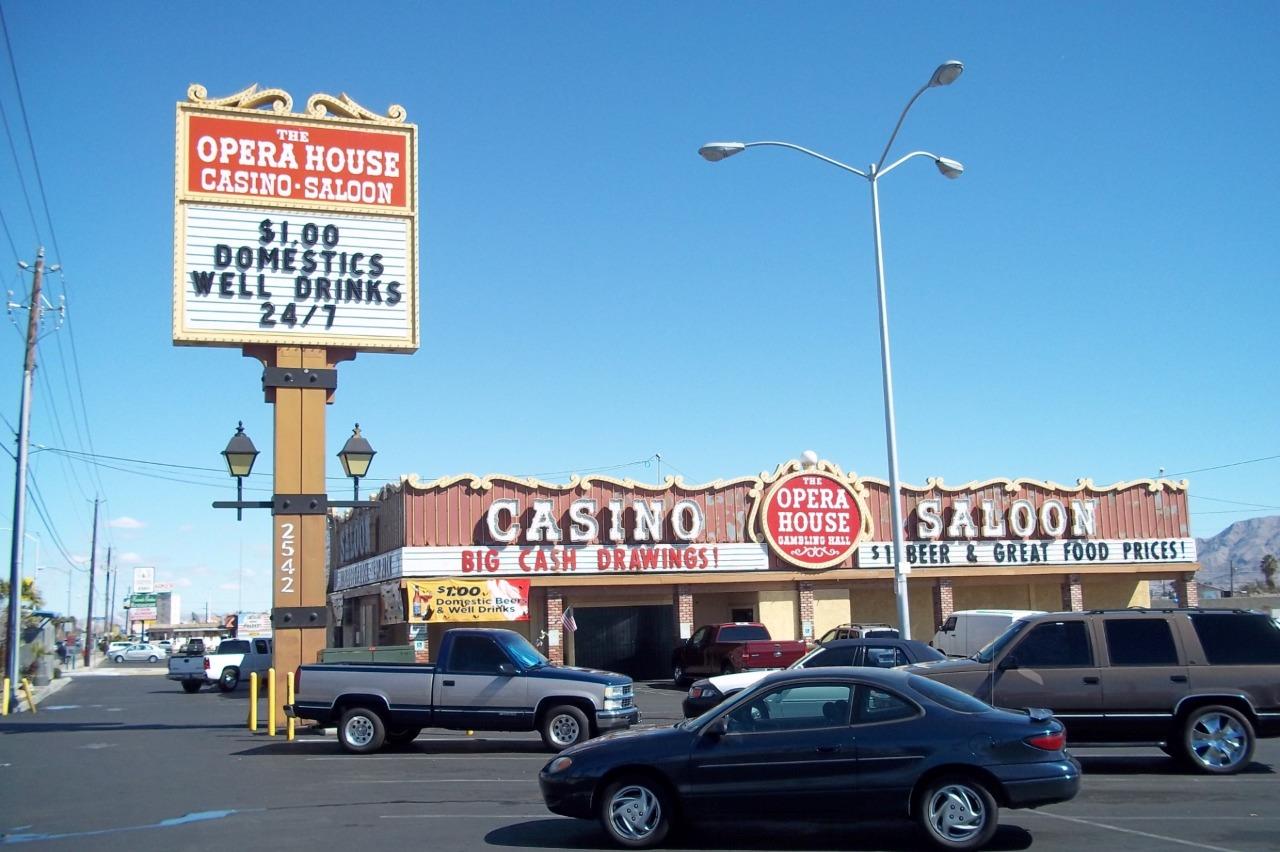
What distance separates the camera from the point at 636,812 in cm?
957

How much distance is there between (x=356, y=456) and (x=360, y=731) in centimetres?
608

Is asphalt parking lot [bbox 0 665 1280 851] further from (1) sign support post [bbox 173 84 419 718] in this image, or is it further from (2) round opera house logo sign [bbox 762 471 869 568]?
(2) round opera house logo sign [bbox 762 471 869 568]

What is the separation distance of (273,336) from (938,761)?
16.4 metres

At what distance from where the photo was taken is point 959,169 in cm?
2105

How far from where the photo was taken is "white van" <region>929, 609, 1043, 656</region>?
89.1ft

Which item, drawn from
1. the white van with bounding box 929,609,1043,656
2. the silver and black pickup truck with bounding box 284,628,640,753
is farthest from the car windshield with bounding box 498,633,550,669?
the white van with bounding box 929,609,1043,656

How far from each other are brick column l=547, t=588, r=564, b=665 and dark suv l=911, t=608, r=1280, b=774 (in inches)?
896

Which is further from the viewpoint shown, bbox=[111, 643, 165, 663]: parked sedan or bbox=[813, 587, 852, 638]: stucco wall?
bbox=[111, 643, 165, 663]: parked sedan

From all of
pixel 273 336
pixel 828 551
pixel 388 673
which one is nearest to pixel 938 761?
pixel 388 673

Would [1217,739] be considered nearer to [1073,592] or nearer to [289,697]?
[289,697]

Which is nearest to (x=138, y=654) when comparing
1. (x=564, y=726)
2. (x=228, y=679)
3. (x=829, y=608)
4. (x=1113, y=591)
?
(x=228, y=679)

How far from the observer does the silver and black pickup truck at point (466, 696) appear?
1717 centimetres

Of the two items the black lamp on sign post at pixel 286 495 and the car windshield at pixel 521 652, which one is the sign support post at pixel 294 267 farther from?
the car windshield at pixel 521 652

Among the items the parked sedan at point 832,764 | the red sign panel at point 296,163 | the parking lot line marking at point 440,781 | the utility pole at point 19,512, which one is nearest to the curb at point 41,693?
the utility pole at point 19,512
